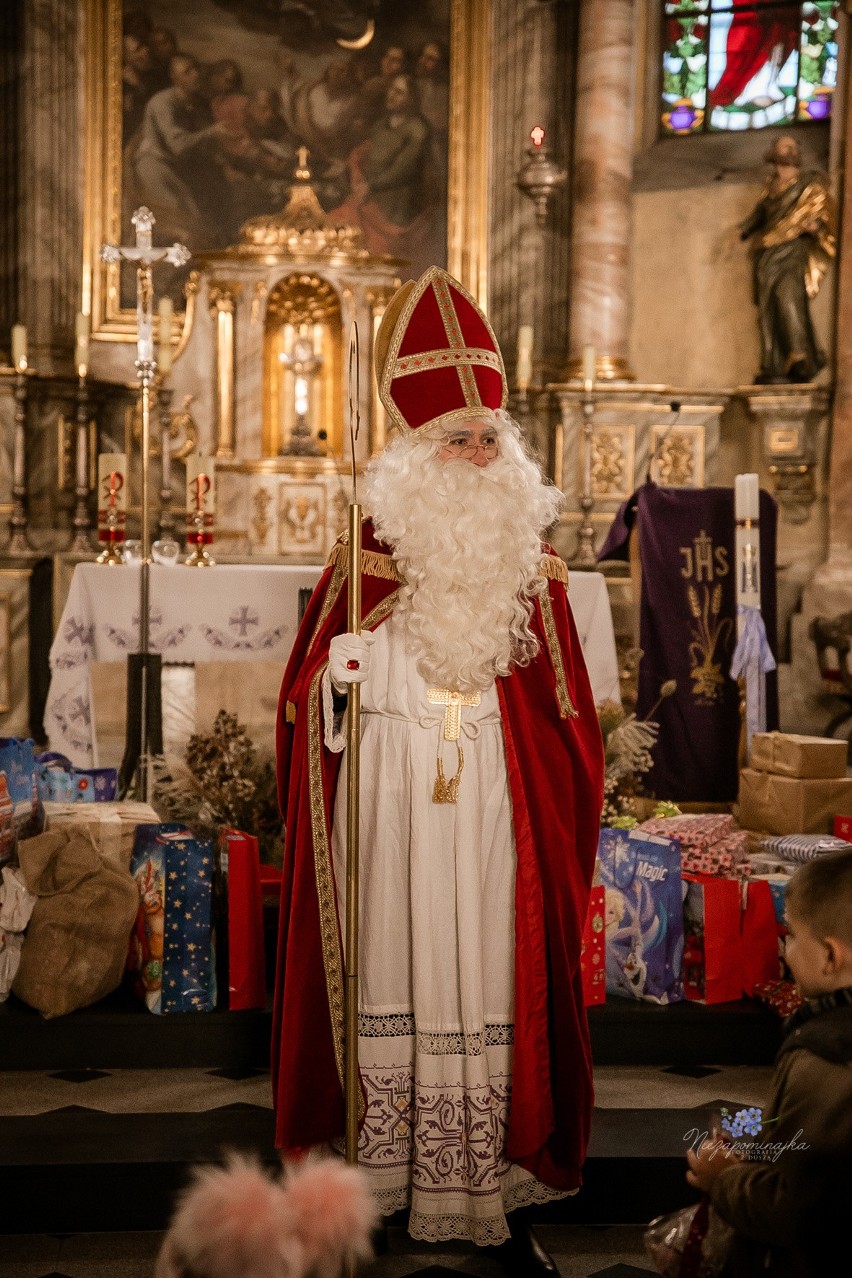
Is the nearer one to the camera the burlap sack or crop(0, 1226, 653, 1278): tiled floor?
crop(0, 1226, 653, 1278): tiled floor

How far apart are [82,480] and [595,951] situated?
6044 mm

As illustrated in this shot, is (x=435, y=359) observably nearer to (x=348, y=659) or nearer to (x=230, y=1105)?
(x=348, y=659)

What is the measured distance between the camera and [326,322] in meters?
9.52

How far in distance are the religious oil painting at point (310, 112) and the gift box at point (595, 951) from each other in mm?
6644

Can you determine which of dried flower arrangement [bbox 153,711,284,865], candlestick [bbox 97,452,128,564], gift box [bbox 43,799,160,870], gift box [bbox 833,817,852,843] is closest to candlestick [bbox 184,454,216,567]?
candlestick [bbox 97,452,128,564]

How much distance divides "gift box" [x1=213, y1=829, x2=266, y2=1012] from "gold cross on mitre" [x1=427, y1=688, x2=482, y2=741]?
1.32 metres

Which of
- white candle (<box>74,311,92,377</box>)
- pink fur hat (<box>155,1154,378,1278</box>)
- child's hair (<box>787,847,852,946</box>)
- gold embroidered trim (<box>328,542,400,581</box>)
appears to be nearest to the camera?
pink fur hat (<box>155,1154,378,1278</box>)

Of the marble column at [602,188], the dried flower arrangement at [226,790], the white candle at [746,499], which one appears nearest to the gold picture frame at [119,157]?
the marble column at [602,188]

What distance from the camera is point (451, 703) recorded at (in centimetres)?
299

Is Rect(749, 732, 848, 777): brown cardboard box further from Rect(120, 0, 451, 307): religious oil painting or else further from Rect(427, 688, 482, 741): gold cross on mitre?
Rect(120, 0, 451, 307): religious oil painting

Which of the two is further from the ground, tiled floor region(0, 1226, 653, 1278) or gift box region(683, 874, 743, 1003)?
gift box region(683, 874, 743, 1003)

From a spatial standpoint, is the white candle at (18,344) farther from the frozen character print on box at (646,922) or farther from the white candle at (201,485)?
the frozen character print on box at (646,922)

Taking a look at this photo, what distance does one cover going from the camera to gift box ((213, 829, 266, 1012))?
407 centimetres

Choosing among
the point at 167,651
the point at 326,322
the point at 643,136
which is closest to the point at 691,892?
the point at 167,651
